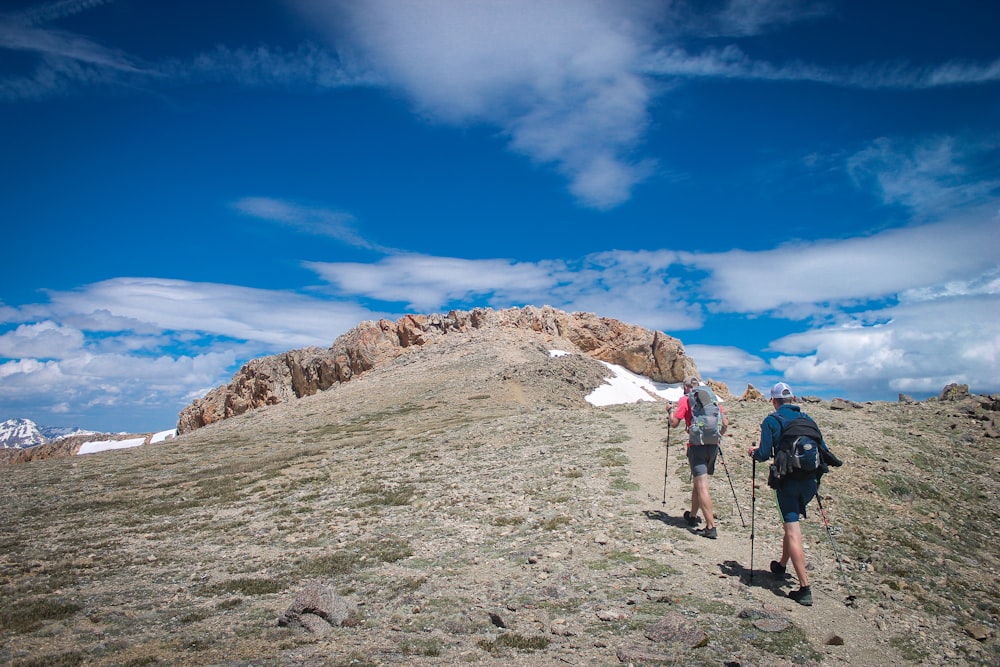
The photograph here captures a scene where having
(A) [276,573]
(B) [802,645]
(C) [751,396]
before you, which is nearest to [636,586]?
(B) [802,645]

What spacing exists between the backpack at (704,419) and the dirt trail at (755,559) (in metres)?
2.18

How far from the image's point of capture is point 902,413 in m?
27.7

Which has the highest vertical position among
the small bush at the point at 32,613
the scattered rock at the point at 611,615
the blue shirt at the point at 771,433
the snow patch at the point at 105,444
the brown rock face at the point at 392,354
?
the brown rock face at the point at 392,354

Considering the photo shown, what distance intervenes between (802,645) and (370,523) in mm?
11928

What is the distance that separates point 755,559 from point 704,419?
3.08 metres

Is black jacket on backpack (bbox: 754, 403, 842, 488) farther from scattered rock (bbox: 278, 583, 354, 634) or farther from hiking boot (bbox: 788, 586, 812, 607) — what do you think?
scattered rock (bbox: 278, 583, 354, 634)

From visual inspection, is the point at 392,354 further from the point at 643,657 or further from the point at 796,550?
the point at 643,657

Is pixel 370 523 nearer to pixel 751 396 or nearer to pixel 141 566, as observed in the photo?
pixel 141 566

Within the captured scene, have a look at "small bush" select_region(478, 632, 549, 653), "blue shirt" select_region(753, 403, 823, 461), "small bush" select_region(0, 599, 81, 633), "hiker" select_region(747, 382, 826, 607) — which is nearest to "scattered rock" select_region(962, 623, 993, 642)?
"hiker" select_region(747, 382, 826, 607)

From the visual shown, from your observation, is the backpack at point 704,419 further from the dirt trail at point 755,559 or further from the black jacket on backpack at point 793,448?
the black jacket on backpack at point 793,448

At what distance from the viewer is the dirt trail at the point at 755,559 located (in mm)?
8531

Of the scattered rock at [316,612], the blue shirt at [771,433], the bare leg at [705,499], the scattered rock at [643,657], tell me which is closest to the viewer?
the scattered rock at [643,657]

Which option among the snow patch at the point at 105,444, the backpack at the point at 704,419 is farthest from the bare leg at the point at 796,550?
the snow patch at the point at 105,444

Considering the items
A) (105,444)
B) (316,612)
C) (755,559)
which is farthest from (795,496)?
(105,444)
